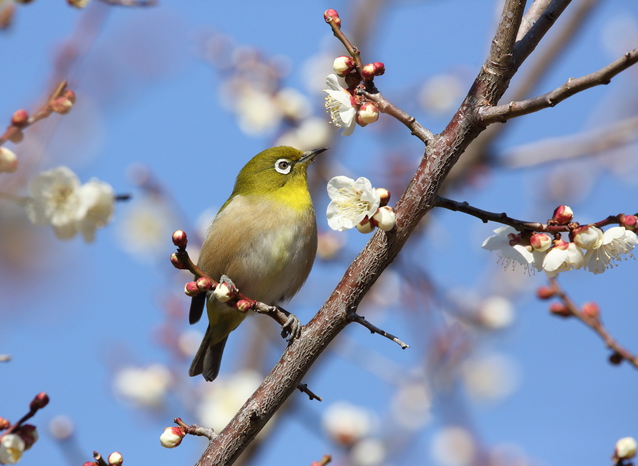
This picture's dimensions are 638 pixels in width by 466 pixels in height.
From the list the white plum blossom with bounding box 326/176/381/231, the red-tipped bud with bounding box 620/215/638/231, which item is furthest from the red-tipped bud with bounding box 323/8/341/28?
the red-tipped bud with bounding box 620/215/638/231

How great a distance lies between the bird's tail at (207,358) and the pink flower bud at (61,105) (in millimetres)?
2607

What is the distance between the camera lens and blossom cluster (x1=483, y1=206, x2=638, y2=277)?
2779 mm

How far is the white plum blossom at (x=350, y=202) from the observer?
270cm

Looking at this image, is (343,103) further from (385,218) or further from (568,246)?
(568,246)

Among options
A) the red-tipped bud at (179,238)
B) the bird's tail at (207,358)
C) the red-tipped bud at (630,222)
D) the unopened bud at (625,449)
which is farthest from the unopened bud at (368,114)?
the bird's tail at (207,358)

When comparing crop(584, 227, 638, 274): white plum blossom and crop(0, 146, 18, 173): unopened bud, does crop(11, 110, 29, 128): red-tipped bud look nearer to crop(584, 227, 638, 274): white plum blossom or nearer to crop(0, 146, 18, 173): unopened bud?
crop(0, 146, 18, 173): unopened bud

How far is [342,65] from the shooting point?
2875 millimetres

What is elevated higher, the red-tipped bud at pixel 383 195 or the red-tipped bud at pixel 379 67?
the red-tipped bud at pixel 379 67

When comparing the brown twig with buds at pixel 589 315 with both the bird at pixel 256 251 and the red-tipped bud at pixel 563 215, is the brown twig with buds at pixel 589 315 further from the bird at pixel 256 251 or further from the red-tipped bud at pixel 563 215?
the bird at pixel 256 251

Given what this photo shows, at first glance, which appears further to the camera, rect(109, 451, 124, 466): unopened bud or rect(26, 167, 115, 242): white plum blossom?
rect(26, 167, 115, 242): white plum blossom

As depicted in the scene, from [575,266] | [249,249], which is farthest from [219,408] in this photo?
[575,266]

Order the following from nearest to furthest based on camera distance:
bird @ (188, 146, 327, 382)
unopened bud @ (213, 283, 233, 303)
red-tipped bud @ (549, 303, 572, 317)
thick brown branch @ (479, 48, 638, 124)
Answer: thick brown branch @ (479, 48, 638, 124) → unopened bud @ (213, 283, 233, 303) → red-tipped bud @ (549, 303, 572, 317) → bird @ (188, 146, 327, 382)

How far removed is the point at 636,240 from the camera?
2840 millimetres

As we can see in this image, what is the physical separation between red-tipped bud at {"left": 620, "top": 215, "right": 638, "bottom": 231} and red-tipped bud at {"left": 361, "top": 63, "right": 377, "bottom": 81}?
1210 mm
